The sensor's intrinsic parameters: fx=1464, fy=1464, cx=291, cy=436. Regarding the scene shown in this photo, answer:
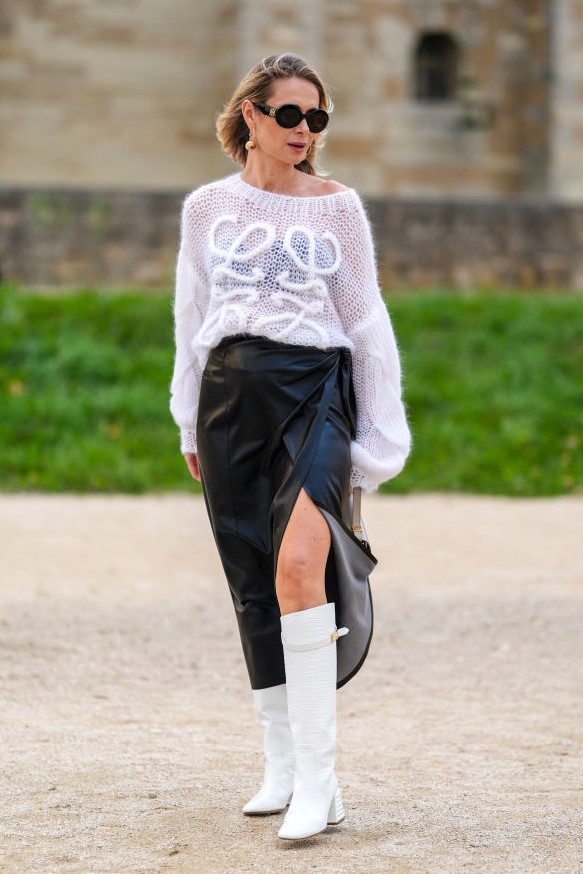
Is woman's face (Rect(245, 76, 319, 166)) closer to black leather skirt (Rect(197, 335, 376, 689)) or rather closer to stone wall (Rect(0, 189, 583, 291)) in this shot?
black leather skirt (Rect(197, 335, 376, 689))

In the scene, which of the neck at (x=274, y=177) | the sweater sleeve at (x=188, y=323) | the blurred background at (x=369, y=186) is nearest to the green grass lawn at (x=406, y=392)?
the blurred background at (x=369, y=186)

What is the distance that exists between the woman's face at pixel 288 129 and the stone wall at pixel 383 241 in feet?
34.9

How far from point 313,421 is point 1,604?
3600mm

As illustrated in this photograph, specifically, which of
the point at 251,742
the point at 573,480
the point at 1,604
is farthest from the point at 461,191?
the point at 251,742

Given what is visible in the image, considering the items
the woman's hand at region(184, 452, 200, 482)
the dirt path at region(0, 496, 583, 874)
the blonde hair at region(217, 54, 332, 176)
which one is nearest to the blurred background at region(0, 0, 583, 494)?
the dirt path at region(0, 496, 583, 874)

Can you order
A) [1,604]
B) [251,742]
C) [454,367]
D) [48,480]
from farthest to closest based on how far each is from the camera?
[454,367]
[48,480]
[1,604]
[251,742]

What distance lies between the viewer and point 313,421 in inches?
139

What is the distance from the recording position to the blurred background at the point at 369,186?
11883mm

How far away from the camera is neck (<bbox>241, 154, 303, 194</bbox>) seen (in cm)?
366

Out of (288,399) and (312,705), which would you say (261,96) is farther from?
(312,705)

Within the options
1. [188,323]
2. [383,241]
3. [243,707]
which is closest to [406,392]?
[383,241]

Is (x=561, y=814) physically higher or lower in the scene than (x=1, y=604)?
higher

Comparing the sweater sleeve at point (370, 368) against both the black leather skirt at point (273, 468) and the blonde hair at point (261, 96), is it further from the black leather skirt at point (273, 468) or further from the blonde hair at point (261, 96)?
the blonde hair at point (261, 96)

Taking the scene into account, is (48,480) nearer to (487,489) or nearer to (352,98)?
(487,489)
